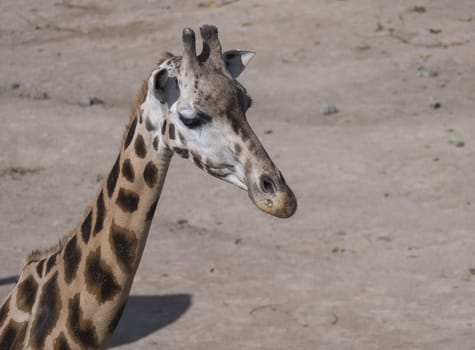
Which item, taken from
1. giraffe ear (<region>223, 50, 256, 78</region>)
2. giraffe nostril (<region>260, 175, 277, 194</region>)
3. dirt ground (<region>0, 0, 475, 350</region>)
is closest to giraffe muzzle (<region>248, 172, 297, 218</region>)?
giraffe nostril (<region>260, 175, 277, 194</region>)

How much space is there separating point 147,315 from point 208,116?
5.25m

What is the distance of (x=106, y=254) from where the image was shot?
622 centimetres

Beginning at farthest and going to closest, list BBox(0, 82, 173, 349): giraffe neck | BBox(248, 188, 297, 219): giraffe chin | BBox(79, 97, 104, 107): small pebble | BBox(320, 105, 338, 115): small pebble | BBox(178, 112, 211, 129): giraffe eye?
1. BBox(79, 97, 104, 107): small pebble
2. BBox(320, 105, 338, 115): small pebble
3. BBox(0, 82, 173, 349): giraffe neck
4. BBox(178, 112, 211, 129): giraffe eye
5. BBox(248, 188, 297, 219): giraffe chin

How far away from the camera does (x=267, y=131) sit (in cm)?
1496

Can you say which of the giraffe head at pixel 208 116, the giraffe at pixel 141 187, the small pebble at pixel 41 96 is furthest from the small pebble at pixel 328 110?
the giraffe head at pixel 208 116

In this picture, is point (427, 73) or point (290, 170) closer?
point (290, 170)

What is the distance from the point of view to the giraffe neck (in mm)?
6129

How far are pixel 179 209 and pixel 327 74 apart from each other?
14.2ft

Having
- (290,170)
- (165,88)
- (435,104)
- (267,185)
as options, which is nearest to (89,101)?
(290,170)

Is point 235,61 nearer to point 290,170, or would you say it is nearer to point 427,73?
point 290,170

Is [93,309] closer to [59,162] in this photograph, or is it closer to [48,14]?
[59,162]

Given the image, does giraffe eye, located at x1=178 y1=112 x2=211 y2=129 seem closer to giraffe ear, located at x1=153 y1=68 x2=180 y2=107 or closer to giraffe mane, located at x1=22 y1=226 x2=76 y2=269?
giraffe ear, located at x1=153 y1=68 x2=180 y2=107

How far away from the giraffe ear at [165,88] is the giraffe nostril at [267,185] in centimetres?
68

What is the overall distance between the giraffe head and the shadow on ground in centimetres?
464
